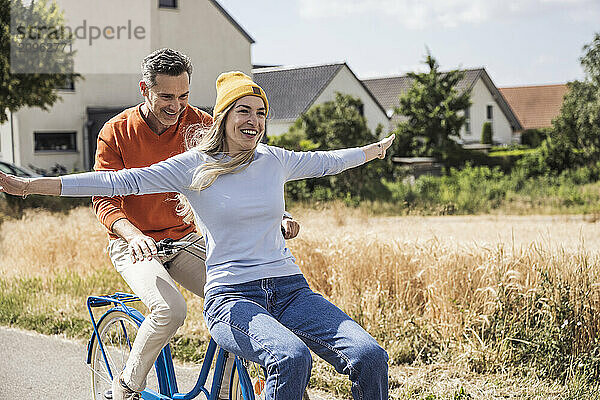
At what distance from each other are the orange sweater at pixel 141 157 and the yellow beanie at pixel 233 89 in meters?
0.69

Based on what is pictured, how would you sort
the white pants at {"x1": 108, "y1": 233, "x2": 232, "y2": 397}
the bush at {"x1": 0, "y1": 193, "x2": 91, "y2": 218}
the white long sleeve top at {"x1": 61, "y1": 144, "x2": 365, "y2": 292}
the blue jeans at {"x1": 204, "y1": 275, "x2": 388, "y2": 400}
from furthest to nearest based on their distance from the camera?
the bush at {"x1": 0, "y1": 193, "x2": 91, "y2": 218}
the white pants at {"x1": 108, "y1": 233, "x2": 232, "y2": 397}
the white long sleeve top at {"x1": 61, "y1": 144, "x2": 365, "y2": 292}
the blue jeans at {"x1": 204, "y1": 275, "x2": 388, "y2": 400}

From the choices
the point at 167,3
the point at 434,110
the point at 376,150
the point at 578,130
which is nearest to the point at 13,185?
the point at 376,150

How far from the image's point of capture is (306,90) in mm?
38844

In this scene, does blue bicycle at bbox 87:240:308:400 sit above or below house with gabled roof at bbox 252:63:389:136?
below

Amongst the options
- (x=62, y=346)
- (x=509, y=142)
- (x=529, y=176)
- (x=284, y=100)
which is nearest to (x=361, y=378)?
(x=62, y=346)

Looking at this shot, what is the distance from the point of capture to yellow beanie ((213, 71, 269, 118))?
3438 millimetres

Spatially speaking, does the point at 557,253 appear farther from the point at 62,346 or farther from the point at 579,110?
the point at 579,110

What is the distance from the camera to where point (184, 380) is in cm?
562

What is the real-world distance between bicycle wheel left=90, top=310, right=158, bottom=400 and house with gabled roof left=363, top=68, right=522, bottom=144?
44.6 meters

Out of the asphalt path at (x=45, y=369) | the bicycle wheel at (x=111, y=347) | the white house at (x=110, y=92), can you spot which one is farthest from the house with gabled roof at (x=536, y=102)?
the bicycle wheel at (x=111, y=347)

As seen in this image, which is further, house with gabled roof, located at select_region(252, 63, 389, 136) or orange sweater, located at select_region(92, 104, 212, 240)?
house with gabled roof, located at select_region(252, 63, 389, 136)

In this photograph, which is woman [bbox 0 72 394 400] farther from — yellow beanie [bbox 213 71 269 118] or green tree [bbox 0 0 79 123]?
green tree [bbox 0 0 79 123]

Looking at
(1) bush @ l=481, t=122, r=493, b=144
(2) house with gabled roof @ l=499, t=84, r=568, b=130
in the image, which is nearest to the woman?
(1) bush @ l=481, t=122, r=493, b=144

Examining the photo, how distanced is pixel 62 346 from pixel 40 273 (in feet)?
7.95
